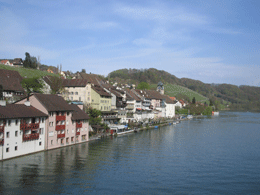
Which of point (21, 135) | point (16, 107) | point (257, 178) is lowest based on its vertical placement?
point (257, 178)

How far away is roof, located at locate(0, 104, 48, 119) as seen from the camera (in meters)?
36.4

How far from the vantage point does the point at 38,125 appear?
4256cm

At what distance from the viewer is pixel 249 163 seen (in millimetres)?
43500

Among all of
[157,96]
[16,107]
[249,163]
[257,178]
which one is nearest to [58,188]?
[16,107]

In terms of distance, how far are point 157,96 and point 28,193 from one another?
116 metres

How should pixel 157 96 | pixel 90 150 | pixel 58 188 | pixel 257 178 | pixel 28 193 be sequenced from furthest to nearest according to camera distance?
pixel 157 96 < pixel 90 150 < pixel 257 178 < pixel 58 188 < pixel 28 193

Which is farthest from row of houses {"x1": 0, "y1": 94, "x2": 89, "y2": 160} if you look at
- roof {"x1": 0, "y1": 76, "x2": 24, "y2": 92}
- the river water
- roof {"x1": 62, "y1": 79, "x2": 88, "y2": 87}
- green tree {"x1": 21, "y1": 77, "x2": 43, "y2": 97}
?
Answer: roof {"x1": 62, "y1": 79, "x2": 88, "y2": 87}

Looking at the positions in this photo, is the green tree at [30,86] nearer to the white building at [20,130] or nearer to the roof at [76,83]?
the roof at [76,83]

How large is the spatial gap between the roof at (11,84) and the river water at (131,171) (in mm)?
25846

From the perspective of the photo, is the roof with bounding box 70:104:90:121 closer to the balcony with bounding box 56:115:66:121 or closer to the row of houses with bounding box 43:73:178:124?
the balcony with bounding box 56:115:66:121

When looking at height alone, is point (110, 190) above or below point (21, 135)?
below

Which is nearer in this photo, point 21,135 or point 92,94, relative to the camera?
point 21,135

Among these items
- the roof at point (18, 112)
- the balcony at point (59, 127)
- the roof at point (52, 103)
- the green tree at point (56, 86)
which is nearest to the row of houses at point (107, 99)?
the green tree at point (56, 86)

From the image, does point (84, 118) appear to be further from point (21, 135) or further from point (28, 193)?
point (28, 193)
